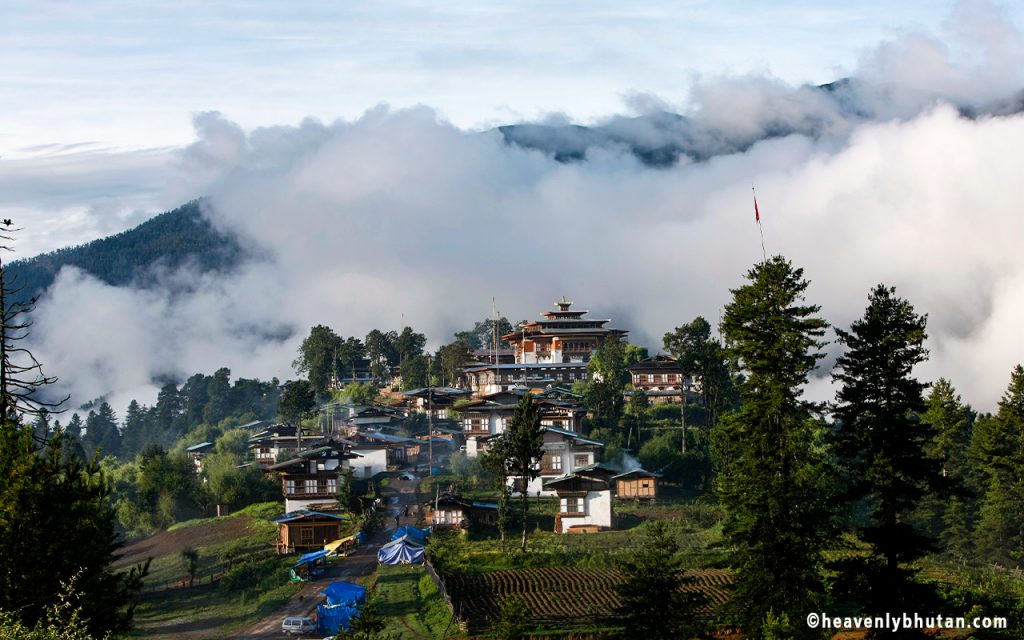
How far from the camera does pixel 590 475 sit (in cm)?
6888

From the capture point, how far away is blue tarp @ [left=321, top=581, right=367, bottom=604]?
159 feet

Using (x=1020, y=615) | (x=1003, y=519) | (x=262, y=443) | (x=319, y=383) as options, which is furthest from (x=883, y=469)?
(x=319, y=383)

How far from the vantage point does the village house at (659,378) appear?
99.9 m

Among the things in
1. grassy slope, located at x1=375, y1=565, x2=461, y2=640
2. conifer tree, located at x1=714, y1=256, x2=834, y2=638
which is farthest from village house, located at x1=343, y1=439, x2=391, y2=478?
conifer tree, located at x1=714, y1=256, x2=834, y2=638

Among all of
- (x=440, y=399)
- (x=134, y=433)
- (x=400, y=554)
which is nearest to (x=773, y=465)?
(x=400, y=554)

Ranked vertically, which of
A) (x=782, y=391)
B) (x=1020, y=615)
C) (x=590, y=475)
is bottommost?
(x=1020, y=615)

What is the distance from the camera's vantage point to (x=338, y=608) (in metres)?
47.5

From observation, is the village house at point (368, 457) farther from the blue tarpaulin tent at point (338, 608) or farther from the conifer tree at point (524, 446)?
the blue tarpaulin tent at point (338, 608)

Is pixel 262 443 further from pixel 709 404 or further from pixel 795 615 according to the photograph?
pixel 795 615

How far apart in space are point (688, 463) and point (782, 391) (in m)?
42.0

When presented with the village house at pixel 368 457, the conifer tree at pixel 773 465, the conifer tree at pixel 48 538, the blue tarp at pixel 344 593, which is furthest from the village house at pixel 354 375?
the conifer tree at pixel 48 538

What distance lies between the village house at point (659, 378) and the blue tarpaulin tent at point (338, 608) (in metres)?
53.3

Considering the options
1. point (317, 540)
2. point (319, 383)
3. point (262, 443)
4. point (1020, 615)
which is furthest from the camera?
point (319, 383)

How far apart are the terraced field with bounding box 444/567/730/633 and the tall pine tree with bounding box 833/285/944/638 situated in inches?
416
